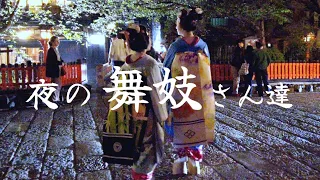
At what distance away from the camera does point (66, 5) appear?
53.5ft

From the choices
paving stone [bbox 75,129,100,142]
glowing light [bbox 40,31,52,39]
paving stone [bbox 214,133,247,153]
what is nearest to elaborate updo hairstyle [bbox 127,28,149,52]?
paving stone [bbox 214,133,247,153]

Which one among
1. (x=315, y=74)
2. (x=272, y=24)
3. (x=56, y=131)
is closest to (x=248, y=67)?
(x=315, y=74)

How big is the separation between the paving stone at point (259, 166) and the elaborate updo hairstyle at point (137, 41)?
2.16m

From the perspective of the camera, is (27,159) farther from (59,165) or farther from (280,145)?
(280,145)

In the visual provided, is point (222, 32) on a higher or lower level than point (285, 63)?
higher

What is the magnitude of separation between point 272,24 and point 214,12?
8.49 metres

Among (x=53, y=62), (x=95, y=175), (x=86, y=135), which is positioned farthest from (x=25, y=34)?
(x=95, y=175)

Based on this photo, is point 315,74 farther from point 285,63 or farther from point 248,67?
point 248,67

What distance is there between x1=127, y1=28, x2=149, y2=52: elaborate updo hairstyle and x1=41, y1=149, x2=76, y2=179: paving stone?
187cm

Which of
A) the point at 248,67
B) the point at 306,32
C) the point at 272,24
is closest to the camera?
the point at 248,67

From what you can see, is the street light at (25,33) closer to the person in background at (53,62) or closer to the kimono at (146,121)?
the person in background at (53,62)

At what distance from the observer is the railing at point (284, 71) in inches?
565

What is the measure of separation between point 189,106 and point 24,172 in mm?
2320

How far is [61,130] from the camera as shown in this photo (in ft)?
24.8
